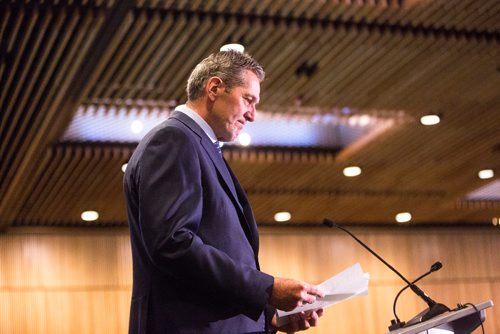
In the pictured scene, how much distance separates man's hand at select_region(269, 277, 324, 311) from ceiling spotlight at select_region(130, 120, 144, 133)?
24.2 feet

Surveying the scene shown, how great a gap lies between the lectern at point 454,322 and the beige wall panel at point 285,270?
34.0 ft

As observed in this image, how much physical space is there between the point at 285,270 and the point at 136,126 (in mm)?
5345

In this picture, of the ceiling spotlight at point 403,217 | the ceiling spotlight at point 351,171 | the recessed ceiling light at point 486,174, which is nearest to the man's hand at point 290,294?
the ceiling spotlight at point 351,171

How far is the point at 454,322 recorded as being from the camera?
11.4ft

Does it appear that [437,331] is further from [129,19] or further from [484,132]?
[484,132]

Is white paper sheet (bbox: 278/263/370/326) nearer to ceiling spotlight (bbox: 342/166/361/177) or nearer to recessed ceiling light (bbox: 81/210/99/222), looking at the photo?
ceiling spotlight (bbox: 342/166/361/177)

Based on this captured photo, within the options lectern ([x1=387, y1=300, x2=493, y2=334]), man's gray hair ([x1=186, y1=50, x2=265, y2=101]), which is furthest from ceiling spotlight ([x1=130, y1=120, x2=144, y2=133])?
man's gray hair ([x1=186, y1=50, x2=265, y2=101])

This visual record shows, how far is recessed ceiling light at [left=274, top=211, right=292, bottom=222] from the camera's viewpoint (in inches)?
554

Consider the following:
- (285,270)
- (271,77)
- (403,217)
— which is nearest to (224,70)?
(271,77)

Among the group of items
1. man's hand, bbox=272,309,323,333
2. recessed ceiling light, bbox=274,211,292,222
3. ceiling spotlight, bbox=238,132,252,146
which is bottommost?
man's hand, bbox=272,309,323,333

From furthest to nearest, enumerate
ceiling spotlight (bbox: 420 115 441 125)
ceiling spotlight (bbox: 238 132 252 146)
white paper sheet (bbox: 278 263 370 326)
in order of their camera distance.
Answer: ceiling spotlight (bbox: 238 132 252 146)
ceiling spotlight (bbox: 420 115 441 125)
white paper sheet (bbox: 278 263 370 326)

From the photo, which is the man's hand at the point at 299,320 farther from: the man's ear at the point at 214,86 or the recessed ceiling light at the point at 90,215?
the recessed ceiling light at the point at 90,215

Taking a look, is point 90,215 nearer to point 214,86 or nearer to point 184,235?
point 214,86

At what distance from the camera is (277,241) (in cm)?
1478
